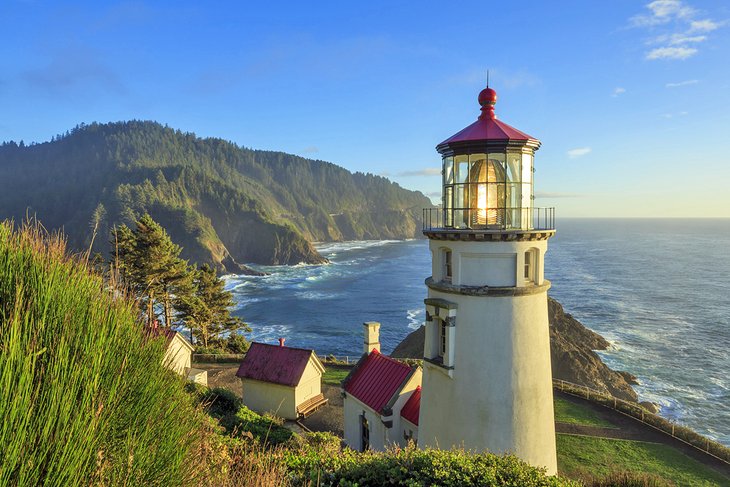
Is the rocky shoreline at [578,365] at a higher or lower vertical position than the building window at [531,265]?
lower

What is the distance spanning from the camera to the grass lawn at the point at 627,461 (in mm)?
13906

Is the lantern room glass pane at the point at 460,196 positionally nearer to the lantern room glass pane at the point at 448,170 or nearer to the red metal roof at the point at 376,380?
the lantern room glass pane at the point at 448,170

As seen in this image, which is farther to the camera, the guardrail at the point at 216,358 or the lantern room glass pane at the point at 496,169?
the guardrail at the point at 216,358

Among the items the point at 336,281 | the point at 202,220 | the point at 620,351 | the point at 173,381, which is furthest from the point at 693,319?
the point at 202,220

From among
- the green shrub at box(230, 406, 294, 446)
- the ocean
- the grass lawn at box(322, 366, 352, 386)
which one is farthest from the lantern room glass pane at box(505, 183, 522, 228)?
the ocean

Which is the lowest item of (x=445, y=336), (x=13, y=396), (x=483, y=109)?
(x=445, y=336)

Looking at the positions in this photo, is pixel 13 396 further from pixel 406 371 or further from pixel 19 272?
pixel 406 371

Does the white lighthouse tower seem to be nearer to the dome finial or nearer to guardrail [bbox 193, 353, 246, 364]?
the dome finial

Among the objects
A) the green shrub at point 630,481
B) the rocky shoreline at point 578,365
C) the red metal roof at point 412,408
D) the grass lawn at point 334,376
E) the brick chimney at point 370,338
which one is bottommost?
the rocky shoreline at point 578,365

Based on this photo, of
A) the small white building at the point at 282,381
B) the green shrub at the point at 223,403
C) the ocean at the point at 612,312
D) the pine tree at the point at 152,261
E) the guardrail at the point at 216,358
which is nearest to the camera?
the green shrub at the point at 223,403

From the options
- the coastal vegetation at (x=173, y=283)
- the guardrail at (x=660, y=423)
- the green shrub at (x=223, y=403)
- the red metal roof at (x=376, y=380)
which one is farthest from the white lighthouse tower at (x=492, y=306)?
the coastal vegetation at (x=173, y=283)

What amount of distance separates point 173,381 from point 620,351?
4557cm

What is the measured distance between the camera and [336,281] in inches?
3189

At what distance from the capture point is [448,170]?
8.84m
